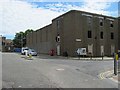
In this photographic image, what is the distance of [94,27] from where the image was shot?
55156 mm

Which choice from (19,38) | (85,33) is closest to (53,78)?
(85,33)

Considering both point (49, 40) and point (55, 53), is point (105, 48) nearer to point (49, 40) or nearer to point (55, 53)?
point (55, 53)

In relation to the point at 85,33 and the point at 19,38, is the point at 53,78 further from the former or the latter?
the point at 19,38

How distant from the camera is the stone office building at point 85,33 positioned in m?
52.0

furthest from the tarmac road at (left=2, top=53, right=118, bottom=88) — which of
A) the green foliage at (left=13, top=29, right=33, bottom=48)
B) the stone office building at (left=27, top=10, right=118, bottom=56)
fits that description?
the green foliage at (left=13, top=29, right=33, bottom=48)

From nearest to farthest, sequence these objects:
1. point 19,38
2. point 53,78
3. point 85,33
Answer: point 53,78, point 85,33, point 19,38

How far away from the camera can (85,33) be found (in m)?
53.0

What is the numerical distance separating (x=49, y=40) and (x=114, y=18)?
1726 centimetres

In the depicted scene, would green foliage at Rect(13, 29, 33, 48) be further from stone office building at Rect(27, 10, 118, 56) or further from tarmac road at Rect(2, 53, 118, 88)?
tarmac road at Rect(2, 53, 118, 88)

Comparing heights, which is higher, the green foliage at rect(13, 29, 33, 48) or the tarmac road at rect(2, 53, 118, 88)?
the green foliage at rect(13, 29, 33, 48)

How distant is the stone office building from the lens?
52.0 metres

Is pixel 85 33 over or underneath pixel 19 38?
underneath

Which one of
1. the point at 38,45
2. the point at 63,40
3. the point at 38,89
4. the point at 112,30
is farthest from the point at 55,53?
the point at 38,89

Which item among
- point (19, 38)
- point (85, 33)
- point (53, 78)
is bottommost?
point (53, 78)
